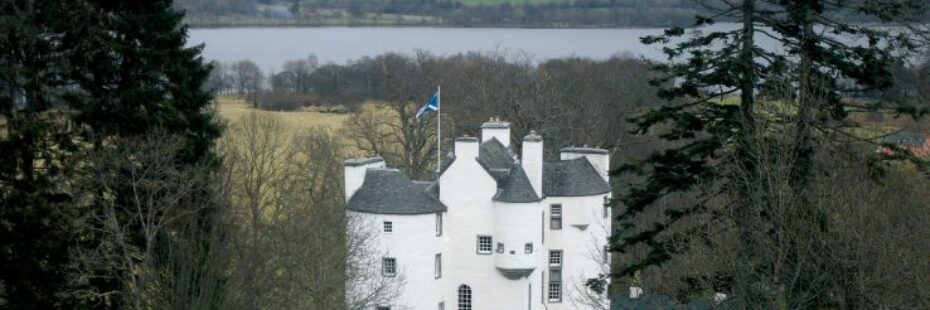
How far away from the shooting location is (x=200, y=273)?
2753 centimetres

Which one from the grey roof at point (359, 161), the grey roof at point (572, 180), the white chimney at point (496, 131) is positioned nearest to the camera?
the grey roof at point (359, 161)

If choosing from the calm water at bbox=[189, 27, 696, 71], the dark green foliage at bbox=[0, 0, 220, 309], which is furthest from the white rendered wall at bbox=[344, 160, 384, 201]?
the calm water at bbox=[189, 27, 696, 71]

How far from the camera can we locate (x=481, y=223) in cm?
3966

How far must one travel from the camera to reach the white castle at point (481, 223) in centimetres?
3859

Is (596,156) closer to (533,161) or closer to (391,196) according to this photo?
(533,161)

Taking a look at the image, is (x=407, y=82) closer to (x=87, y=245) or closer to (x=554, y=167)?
(x=554, y=167)

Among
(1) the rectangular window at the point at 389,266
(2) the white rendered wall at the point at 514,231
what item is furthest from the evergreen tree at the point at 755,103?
(1) the rectangular window at the point at 389,266

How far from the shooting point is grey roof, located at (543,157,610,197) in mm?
41094

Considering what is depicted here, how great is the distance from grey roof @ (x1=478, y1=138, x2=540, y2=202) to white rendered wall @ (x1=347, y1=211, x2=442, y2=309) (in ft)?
7.77

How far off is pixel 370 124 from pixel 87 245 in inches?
1433

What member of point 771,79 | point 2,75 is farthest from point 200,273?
point 771,79

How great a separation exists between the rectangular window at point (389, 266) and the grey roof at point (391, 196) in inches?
61.1

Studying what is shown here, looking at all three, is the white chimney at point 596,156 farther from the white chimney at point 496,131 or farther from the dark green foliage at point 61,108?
the dark green foliage at point 61,108

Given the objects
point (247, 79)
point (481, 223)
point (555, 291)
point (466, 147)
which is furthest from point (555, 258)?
point (247, 79)
